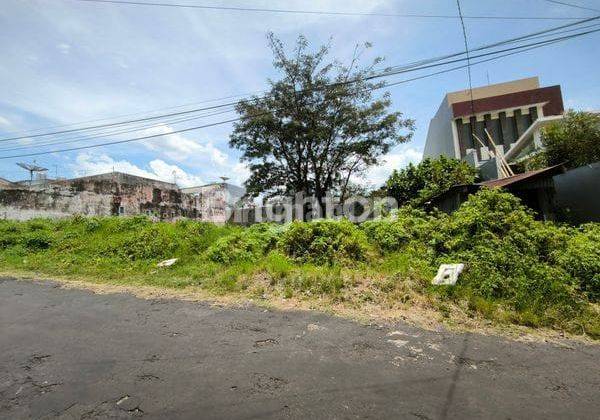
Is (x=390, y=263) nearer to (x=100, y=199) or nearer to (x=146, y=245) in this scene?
(x=146, y=245)

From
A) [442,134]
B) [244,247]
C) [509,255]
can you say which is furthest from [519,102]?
[244,247]

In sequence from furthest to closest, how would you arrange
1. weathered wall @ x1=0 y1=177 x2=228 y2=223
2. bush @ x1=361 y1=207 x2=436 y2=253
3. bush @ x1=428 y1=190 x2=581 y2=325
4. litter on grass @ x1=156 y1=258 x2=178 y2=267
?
1. weathered wall @ x1=0 y1=177 x2=228 y2=223
2. litter on grass @ x1=156 y1=258 x2=178 y2=267
3. bush @ x1=361 y1=207 x2=436 y2=253
4. bush @ x1=428 y1=190 x2=581 y2=325

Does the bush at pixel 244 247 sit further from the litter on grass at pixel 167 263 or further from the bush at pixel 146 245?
the bush at pixel 146 245

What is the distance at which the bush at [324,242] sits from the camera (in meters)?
8.82

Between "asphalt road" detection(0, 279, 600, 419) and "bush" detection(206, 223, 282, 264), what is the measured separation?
3.96 m

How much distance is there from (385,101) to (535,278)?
1567 cm

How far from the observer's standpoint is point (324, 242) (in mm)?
9047

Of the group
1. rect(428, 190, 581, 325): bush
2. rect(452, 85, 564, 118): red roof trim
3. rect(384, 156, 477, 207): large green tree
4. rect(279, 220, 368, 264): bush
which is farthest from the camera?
rect(452, 85, 564, 118): red roof trim

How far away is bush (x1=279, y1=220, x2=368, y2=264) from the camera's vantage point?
28.9ft

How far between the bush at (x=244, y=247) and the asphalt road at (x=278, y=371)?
13.0 feet

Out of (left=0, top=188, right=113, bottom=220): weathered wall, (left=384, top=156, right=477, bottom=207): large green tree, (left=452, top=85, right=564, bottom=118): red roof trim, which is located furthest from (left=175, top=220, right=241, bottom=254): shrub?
(left=452, top=85, right=564, bottom=118): red roof trim

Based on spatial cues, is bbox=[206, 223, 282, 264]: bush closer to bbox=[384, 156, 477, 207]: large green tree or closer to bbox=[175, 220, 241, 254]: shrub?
bbox=[175, 220, 241, 254]: shrub

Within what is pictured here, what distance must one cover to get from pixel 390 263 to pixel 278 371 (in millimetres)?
5040

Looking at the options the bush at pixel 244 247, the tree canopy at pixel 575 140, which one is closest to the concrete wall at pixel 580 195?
the tree canopy at pixel 575 140
